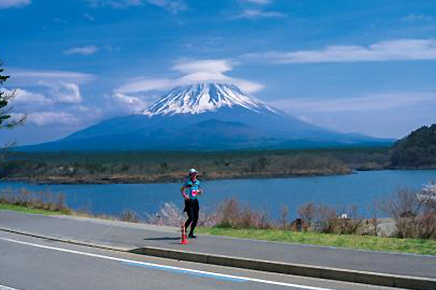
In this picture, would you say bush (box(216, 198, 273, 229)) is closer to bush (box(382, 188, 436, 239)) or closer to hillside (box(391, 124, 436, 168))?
bush (box(382, 188, 436, 239))

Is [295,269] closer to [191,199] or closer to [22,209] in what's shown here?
[191,199]

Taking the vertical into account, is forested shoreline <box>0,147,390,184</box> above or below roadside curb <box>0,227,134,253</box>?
above

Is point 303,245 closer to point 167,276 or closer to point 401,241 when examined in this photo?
point 401,241

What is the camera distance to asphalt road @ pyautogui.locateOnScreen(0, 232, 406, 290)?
920cm

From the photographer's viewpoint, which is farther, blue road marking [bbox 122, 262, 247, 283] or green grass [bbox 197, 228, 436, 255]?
green grass [bbox 197, 228, 436, 255]

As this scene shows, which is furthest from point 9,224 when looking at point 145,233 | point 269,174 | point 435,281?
point 269,174

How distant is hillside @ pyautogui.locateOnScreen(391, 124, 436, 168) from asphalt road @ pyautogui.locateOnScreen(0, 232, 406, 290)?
69.7 meters

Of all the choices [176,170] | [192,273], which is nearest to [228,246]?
[192,273]

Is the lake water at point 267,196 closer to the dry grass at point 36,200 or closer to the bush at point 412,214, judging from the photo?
the dry grass at point 36,200

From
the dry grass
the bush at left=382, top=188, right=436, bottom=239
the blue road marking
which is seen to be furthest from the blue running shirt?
the dry grass

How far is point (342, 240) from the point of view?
12.9 metres

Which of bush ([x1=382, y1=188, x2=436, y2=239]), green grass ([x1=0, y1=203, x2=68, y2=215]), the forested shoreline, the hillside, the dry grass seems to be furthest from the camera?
the forested shoreline

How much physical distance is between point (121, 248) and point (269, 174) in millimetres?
75174

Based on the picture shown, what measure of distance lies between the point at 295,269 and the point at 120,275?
2812mm
